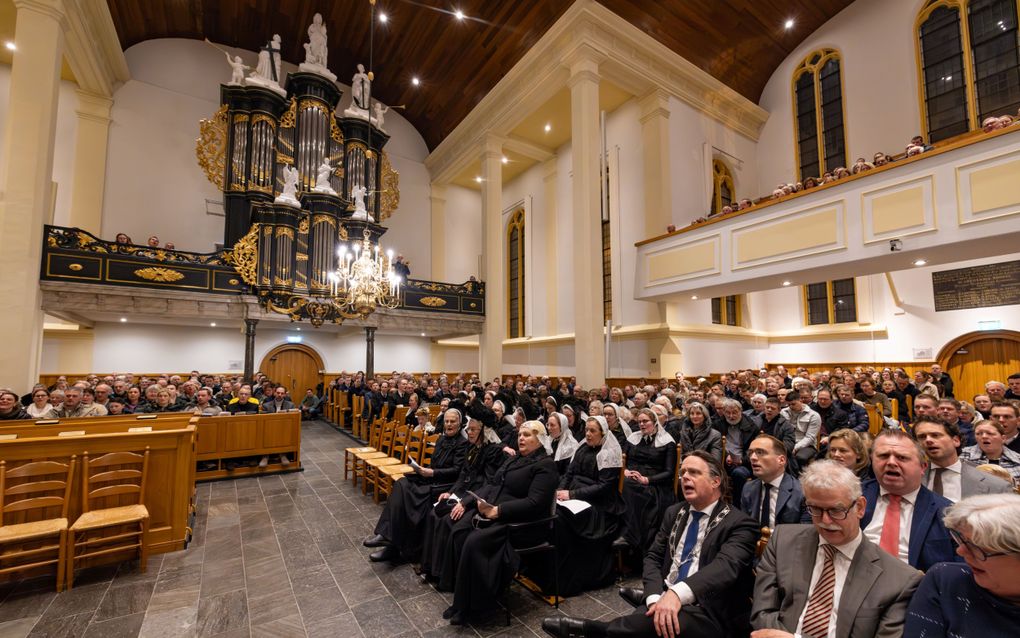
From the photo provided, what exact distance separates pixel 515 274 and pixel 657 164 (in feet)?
20.5

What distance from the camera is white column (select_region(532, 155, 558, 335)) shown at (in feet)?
43.4

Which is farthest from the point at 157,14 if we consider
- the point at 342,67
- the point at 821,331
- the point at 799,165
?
the point at 821,331

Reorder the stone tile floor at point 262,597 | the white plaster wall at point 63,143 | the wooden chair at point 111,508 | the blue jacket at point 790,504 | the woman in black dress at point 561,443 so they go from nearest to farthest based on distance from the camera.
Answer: the blue jacket at point 790,504
the stone tile floor at point 262,597
the wooden chair at point 111,508
the woman in black dress at point 561,443
the white plaster wall at point 63,143

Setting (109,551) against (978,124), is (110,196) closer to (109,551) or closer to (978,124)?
(109,551)

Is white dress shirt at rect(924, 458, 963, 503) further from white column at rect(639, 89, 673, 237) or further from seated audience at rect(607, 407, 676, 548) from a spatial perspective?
white column at rect(639, 89, 673, 237)

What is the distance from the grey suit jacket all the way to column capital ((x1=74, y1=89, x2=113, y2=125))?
14.6 meters

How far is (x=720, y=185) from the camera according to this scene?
11711mm

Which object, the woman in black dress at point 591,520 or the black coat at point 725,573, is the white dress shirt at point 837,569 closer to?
the black coat at point 725,573

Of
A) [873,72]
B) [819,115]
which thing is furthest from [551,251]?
[873,72]

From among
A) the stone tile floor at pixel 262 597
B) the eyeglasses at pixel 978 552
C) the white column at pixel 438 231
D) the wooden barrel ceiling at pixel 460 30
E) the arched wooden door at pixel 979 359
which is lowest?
the stone tile floor at pixel 262 597

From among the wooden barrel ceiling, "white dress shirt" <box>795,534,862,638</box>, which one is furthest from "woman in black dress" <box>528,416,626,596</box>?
the wooden barrel ceiling

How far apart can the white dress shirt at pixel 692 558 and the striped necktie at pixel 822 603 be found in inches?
16.4

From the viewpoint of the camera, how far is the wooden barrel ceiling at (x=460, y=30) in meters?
9.80

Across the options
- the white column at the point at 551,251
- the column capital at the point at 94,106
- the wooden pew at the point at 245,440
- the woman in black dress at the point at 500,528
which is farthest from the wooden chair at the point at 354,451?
the column capital at the point at 94,106
